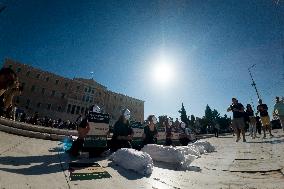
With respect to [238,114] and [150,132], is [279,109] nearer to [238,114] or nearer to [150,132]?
[238,114]

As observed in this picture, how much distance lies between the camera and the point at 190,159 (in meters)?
5.59

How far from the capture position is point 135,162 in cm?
410

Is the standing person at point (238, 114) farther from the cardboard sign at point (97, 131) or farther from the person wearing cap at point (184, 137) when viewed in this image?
the cardboard sign at point (97, 131)

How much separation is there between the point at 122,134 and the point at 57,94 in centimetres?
5779

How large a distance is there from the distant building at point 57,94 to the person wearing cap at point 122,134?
52.0 meters

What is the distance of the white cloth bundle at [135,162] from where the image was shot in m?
3.99

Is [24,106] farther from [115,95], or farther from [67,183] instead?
[67,183]

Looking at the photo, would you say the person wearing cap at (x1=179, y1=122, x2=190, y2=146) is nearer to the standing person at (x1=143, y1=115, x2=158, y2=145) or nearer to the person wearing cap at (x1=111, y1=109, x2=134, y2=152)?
the standing person at (x1=143, y1=115, x2=158, y2=145)

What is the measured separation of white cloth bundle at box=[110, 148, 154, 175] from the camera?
3989 millimetres

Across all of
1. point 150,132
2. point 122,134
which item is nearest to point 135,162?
point 122,134

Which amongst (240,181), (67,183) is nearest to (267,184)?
(240,181)

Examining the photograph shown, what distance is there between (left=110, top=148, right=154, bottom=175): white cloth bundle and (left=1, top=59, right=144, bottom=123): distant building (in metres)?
54.5

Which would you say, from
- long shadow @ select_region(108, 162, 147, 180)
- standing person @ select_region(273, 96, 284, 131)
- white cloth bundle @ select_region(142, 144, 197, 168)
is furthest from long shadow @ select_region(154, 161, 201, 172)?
standing person @ select_region(273, 96, 284, 131)

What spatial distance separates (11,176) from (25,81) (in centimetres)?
5954
